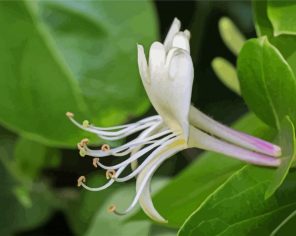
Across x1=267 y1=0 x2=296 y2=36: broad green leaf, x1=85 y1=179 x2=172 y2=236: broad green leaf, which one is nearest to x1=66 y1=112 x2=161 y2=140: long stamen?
x1=267 y1=0 x2=296 y2=36: broad green leaf

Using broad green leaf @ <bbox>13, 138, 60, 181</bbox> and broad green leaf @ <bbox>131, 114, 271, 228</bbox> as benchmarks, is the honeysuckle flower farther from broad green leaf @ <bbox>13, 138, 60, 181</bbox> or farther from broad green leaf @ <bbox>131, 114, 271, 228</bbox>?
broad green leaf @ <bbox>13, 138, 60, 181</bbox>

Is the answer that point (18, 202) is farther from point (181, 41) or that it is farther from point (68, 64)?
point (181, 41)

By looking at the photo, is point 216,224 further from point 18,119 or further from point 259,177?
point 18,119

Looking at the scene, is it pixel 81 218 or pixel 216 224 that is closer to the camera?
pixel 216 224

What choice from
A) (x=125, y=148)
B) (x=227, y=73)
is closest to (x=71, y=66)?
(x=227, y=73)

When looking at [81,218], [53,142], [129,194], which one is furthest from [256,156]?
[81,218]

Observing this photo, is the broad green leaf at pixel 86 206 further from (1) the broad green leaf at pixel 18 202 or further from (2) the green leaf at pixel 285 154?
(2) the green leaf at pixel 285 154
